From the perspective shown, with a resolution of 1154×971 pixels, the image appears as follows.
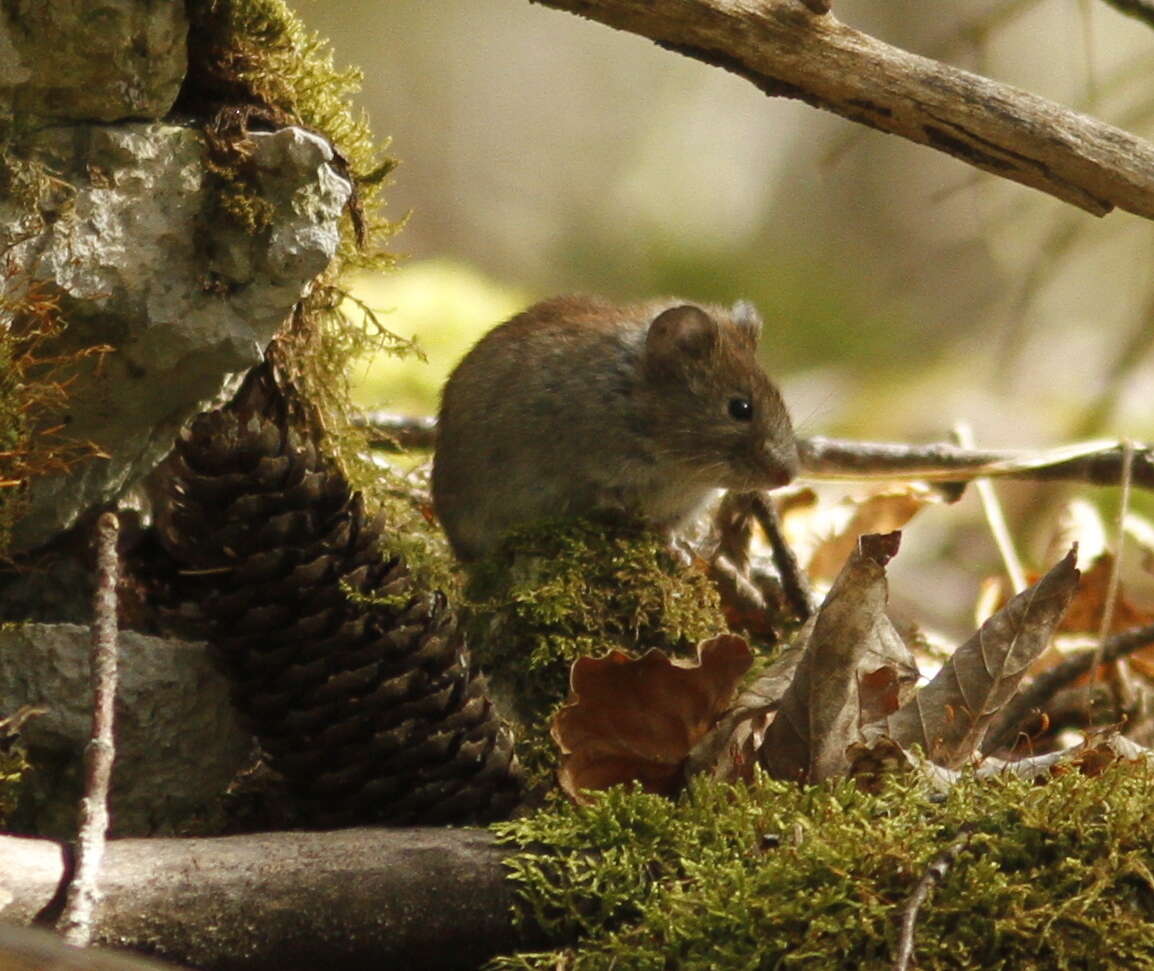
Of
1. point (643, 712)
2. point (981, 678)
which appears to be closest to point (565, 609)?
point (643, 712)

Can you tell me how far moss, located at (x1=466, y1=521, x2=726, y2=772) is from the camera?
265 centimetres

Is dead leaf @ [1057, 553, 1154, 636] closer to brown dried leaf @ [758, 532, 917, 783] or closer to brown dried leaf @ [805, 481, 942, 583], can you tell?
brown dried leaf @ [805, 481, 942, 583]

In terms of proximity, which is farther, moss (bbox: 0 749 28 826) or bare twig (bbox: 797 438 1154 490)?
bare twig (bbox: 797 438 1154 490)

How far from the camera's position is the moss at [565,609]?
8.69 ft

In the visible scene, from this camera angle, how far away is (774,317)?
9.72m

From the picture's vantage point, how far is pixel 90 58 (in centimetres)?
251

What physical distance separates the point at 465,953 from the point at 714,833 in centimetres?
40

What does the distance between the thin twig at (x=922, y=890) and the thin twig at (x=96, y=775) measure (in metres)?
1.00

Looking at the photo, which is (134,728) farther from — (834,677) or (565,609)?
(834,677)

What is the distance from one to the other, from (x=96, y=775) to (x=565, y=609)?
1.03 m

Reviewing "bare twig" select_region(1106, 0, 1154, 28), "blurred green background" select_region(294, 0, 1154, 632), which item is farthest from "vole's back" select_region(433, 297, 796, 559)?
"blurred green background" select_region(294, 0, 1154, 632)

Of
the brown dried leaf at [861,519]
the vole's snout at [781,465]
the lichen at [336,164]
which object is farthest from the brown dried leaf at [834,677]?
the brown dried leaf at [861,519]

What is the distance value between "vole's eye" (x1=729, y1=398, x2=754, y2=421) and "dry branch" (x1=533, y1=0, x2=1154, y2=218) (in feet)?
4.05

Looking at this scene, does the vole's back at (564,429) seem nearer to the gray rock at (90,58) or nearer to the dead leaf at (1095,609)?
the dead leaf at (1095,609)
